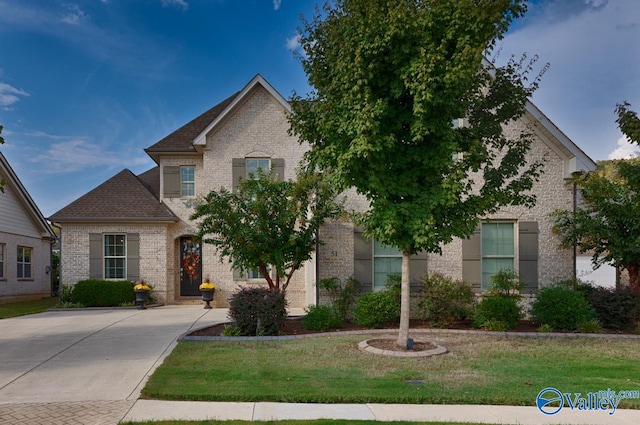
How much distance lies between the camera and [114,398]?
5.38 m

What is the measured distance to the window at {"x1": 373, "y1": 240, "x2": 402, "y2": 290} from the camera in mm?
12281

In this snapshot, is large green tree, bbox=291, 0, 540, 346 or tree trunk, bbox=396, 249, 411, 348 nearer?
large green tree, bbox=291, 0, 540, 346

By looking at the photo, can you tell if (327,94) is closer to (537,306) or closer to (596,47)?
(537,306)

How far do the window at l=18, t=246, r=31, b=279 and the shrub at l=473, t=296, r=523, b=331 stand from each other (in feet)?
68.3

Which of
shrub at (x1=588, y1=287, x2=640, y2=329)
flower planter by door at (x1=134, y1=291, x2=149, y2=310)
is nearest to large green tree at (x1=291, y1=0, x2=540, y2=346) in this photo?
shrub at (x1=588, y1=287, x2=640, y2=329)

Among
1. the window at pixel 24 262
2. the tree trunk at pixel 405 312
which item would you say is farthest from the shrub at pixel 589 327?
the window at pixel 24 262

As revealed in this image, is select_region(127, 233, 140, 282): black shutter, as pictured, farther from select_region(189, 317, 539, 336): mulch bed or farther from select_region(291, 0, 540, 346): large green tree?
select_region(291, 0, 540, 346): large green tree

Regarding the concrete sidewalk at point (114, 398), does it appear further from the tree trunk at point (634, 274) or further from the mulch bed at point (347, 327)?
the tree trunk at point (634, 274)

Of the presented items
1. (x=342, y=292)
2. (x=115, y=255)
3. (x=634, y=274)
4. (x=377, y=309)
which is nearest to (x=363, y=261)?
(x=342, y=292)

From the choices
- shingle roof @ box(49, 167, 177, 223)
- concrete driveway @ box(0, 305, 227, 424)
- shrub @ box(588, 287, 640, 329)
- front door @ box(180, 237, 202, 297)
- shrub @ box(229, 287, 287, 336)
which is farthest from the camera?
front door @ box(180, 237, 202, 297)

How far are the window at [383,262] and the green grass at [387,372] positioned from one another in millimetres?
3467

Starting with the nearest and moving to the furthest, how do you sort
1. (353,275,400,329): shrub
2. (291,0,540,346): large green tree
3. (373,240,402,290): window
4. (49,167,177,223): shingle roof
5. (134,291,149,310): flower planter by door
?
(291,0,540,346): large green tree < (353,275,400,329): shrub < (373,240,402,290): window < (134,291,149,310): flower planter by door < (49,167,177,223): shingle roof

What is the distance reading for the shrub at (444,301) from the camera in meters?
10.6

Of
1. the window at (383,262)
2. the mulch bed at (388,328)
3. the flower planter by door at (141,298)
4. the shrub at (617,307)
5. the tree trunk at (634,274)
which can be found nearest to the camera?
the mulch bed at (388,328)
